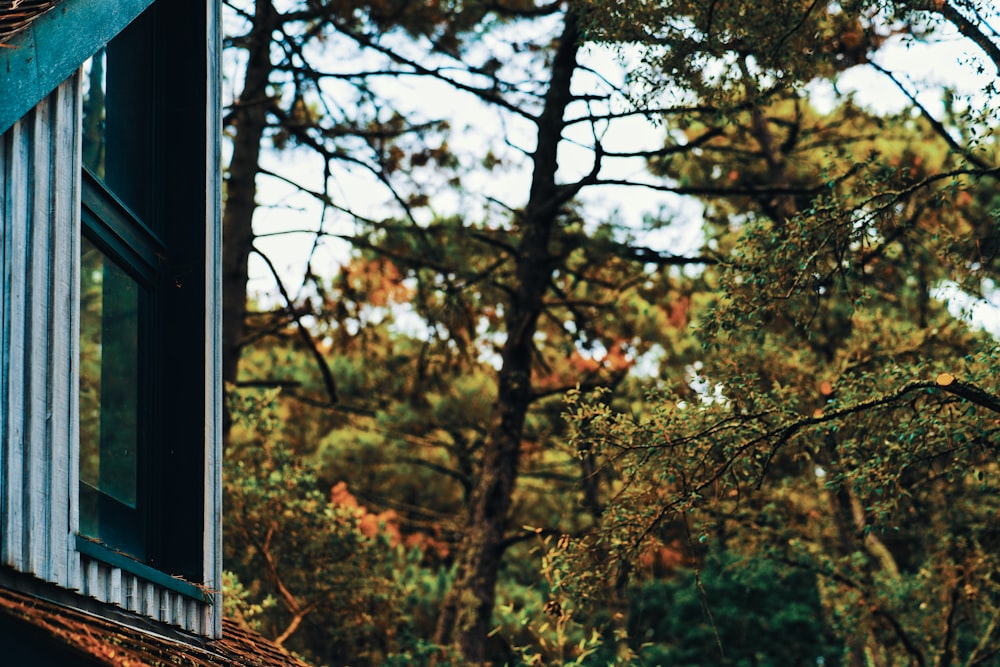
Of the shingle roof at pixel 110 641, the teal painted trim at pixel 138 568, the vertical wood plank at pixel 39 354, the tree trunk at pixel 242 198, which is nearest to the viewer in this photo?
the shingle roof at pixel 110 641

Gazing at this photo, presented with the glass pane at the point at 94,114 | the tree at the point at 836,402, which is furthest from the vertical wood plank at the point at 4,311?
the tree at the point at 836,402

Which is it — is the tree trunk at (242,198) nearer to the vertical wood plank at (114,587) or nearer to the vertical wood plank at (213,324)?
the vertical wood plank at (213,324)

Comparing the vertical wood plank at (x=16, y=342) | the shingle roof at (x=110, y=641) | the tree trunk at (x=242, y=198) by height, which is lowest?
the shingle roof at (x=110, y=641)

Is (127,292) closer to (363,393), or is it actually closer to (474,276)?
(474,276)

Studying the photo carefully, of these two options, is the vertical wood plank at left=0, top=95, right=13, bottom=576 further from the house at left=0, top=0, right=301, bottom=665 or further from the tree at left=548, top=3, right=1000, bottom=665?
the tree at left=548, top=3, right=1000, bottom=665

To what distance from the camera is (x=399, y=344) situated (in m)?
19.7

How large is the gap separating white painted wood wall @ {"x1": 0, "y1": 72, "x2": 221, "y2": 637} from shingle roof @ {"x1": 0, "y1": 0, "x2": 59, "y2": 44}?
10.8 inches

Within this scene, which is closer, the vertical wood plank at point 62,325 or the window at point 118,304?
the vertical wood plank at point 62,325

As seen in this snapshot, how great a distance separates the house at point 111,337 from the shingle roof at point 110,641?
11mm

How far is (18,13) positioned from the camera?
158 inches

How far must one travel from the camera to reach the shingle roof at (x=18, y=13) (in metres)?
3.81

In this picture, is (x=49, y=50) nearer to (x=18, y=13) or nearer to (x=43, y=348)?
(x=18, y=13)

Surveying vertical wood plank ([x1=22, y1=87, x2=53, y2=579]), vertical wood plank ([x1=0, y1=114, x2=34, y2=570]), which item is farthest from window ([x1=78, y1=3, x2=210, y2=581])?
vertical wood plank ([x1=0, y1=114, x2=34, y2=570])

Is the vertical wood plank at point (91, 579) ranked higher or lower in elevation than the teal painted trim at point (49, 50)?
lower
